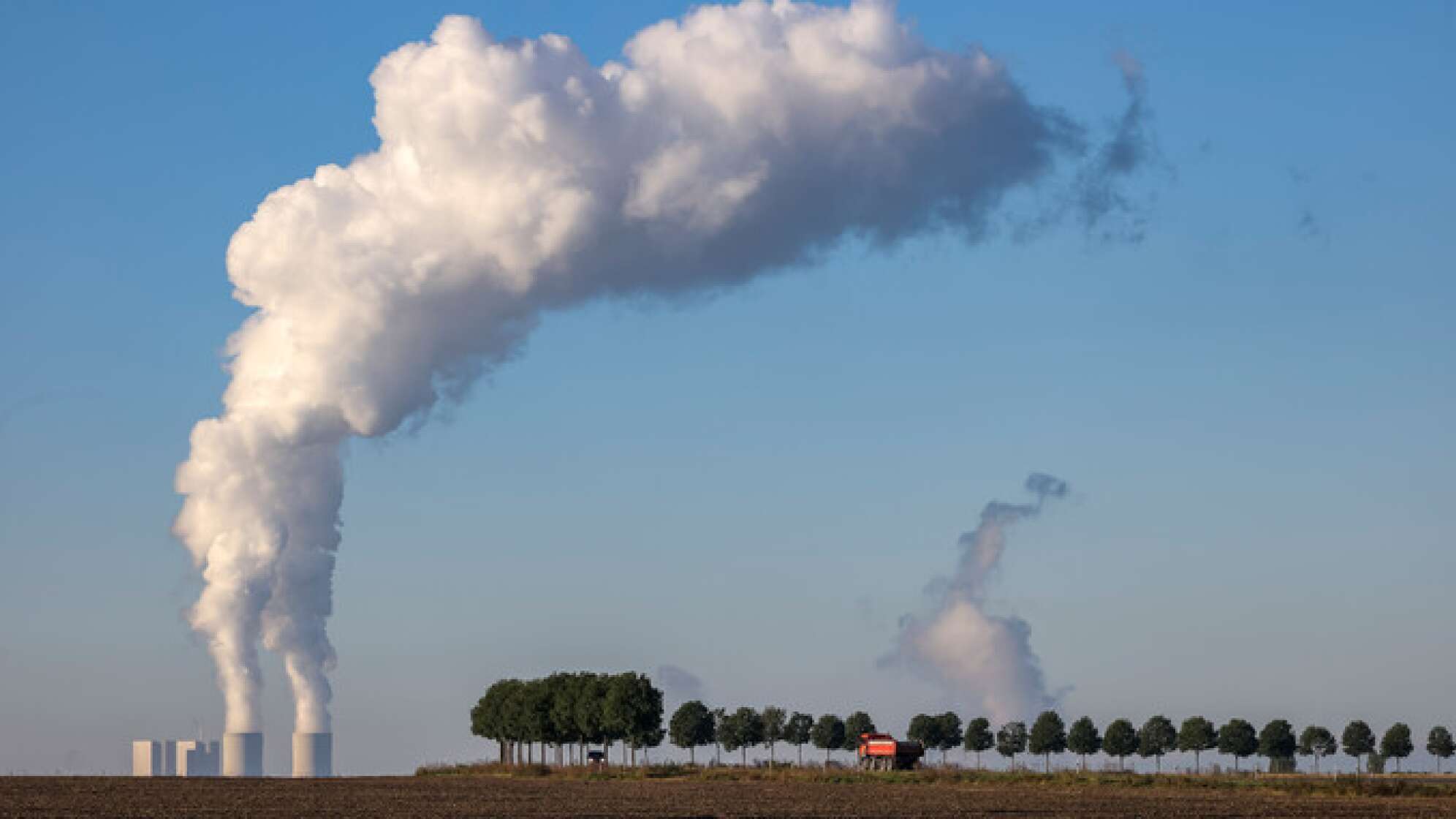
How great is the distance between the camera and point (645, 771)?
525ft

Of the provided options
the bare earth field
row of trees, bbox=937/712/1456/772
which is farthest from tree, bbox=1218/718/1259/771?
the bare earth field

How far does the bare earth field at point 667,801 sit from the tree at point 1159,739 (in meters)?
65.0

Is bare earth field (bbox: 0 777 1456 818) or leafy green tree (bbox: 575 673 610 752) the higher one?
leafy green tree (bbox: 575 673 610 752)

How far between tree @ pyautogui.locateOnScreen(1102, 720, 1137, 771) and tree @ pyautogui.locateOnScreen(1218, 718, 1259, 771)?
8718 mm

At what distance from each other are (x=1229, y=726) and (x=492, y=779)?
77687mm

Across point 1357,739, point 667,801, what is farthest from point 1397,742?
point 667,801

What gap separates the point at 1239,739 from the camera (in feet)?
614

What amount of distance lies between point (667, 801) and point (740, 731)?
103 metres

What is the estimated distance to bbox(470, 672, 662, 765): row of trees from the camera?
→ 176375mm

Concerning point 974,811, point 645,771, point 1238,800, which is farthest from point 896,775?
point 974,811

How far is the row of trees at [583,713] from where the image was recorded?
176 metres

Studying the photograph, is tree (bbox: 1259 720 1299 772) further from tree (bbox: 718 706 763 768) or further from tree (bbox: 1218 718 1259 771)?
tree (bbox: 718 706 763 768)

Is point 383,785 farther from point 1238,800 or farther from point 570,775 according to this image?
point 1238,800

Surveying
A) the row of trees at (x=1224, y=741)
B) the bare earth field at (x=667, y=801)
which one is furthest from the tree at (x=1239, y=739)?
the bare earth field at (x=667, y=801)
